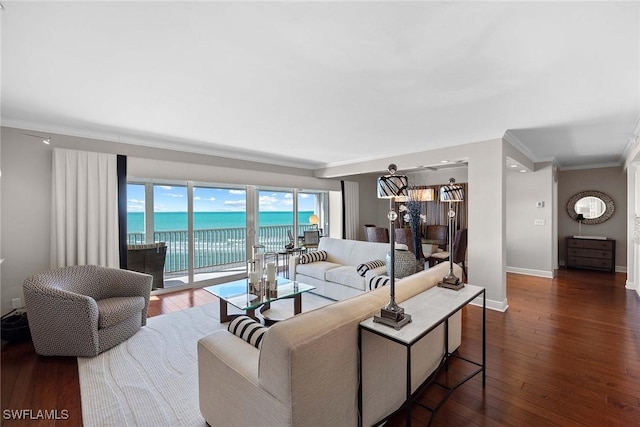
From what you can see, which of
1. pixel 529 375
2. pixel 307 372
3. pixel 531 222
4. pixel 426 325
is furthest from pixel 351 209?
pixel 307 372

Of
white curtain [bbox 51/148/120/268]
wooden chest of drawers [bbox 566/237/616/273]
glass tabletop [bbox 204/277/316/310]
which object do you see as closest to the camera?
glass tabletop [bbox 204/277/316/310]

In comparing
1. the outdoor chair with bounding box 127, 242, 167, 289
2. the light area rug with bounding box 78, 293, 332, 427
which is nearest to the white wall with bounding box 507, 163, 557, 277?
the light area rug with bounding box 78, 293, 332, 427

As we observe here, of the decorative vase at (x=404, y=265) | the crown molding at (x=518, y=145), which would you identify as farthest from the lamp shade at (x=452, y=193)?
the crown molding at (x=518, y=145)

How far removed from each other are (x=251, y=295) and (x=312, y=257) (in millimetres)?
1823

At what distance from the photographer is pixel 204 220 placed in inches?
210

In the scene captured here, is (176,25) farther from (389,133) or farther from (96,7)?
(389,133)

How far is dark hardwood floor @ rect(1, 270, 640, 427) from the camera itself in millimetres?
1821

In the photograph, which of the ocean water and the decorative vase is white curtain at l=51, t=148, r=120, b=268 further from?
the decorative vase

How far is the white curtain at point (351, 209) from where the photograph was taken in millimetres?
7312

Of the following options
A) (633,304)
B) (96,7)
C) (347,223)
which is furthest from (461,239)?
(96,7)

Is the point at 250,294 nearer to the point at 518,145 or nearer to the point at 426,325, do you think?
the point at 426,325

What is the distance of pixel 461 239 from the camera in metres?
4.81

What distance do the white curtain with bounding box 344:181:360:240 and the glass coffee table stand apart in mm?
3996

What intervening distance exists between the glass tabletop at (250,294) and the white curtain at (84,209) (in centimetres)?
173
